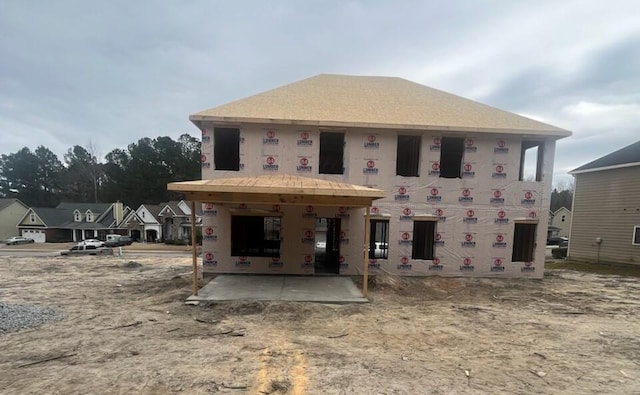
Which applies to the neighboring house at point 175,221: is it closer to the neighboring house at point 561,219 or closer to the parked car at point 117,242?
the parked car at point 117,242

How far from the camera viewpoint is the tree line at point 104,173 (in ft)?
162

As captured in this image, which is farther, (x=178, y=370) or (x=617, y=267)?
(x=617, y=267)

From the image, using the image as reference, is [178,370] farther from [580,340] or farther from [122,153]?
[122,153]

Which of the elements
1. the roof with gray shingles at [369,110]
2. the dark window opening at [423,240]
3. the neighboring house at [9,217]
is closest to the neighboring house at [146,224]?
A: the neighboring house at [9,217]

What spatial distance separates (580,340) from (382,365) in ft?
13.8

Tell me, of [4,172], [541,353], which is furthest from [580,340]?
[4,172]

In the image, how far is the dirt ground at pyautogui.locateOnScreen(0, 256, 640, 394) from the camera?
3.98m

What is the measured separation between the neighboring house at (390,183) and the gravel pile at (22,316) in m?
4.52

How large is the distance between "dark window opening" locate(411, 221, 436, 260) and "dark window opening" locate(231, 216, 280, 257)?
5359 mm

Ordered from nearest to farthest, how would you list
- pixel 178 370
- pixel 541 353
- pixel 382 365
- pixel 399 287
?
pixel 178 370, pixel 382 365, pixel 541 353, pixel 399 287

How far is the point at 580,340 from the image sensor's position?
5.70m

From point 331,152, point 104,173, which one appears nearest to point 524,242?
point 331,152

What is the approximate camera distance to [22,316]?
20.9 feet

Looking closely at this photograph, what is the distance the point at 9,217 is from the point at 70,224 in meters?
9.54
